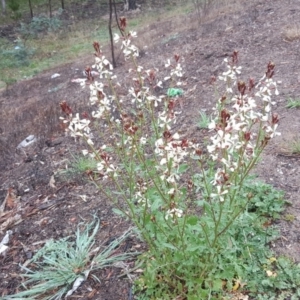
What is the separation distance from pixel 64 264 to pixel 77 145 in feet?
7.46

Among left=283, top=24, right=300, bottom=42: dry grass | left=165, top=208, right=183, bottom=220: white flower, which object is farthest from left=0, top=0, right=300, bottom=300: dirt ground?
left=165, top=208, right=183, bottom=220: white flower

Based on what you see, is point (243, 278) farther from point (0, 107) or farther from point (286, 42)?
point (0, 107)

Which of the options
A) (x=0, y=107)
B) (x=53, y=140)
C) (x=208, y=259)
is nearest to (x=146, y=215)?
(x=208, y=259)

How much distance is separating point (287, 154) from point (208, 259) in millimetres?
1617

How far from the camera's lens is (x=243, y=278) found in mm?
2457

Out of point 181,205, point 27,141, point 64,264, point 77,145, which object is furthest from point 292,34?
point 64,264

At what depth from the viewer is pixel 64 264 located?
2.90m

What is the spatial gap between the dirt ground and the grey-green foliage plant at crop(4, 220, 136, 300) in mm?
80

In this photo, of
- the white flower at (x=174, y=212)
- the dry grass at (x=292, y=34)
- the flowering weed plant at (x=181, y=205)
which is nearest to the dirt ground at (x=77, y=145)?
the dry grass at (x=292, y=34)

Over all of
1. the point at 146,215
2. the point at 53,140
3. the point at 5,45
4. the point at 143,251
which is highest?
the point at 146,215

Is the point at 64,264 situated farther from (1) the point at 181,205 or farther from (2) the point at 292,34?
(2) the point at 292,34

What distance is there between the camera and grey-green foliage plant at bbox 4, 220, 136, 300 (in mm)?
2811

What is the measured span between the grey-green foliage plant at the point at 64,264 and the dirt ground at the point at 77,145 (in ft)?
0.26

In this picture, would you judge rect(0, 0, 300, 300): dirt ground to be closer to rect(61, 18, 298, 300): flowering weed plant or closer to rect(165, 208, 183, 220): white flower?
rect(61, 18, 298, 300): flowering weed plant
